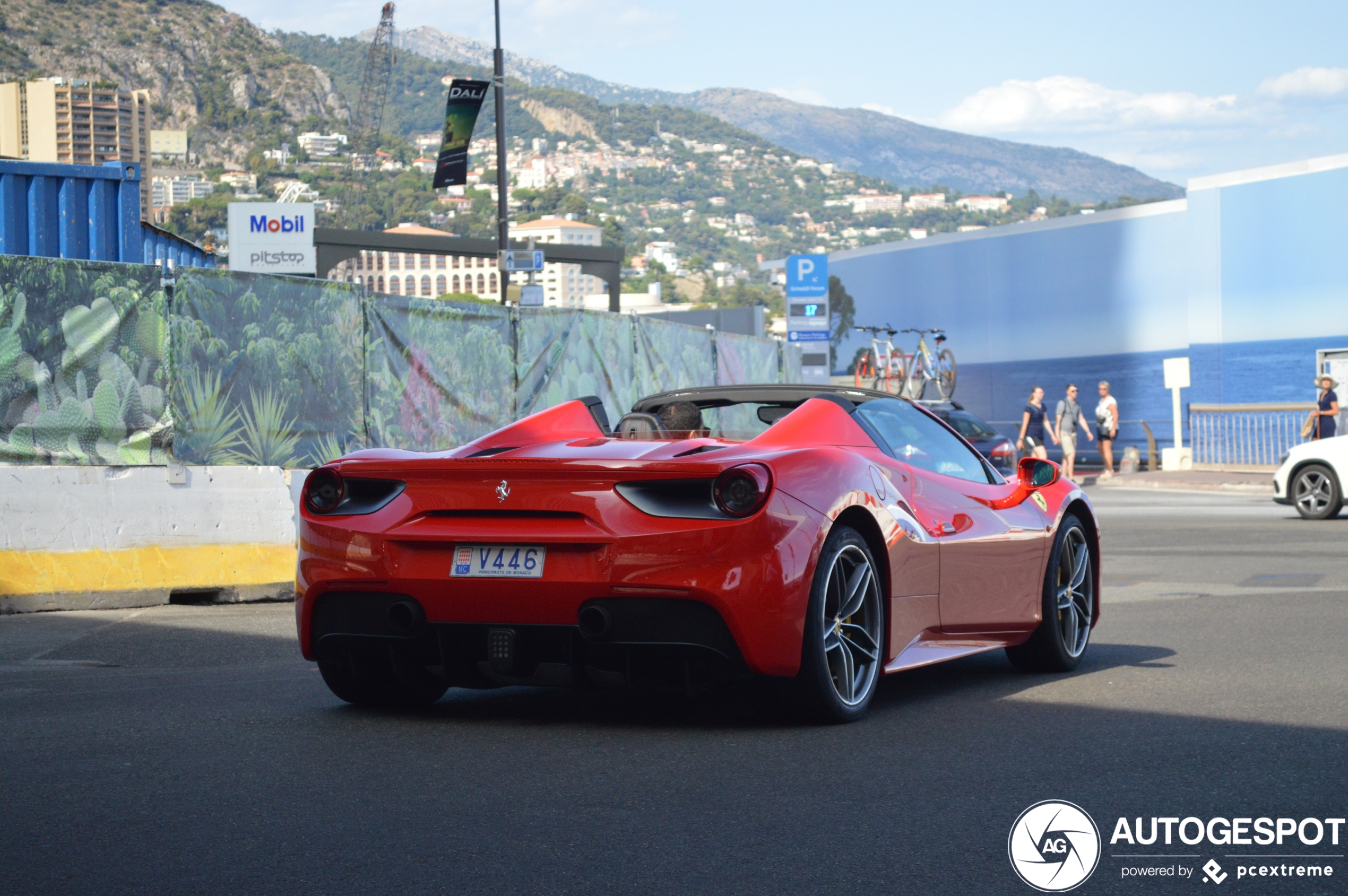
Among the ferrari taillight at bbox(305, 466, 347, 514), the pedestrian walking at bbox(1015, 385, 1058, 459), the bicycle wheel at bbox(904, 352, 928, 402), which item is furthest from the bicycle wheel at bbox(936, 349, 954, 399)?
the ferrari taillight at bbox(305, 466, 347, 514)

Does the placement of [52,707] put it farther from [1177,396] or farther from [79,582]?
[1177,396]

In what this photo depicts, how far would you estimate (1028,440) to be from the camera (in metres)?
27.5

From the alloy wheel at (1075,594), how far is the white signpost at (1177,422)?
24725 millimetres

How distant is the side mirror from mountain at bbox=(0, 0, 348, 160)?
167 m

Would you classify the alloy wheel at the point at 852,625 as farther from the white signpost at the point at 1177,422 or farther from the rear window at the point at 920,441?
the white signpost at the point at 1177,422

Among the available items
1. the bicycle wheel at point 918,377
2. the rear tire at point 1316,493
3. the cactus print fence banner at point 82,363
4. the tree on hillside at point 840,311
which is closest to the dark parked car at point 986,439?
the rear tire at point 1316,493

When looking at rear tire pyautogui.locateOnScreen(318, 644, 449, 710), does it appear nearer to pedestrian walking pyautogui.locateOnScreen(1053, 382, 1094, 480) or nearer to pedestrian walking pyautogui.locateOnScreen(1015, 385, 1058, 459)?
pedestrian walking pyautogui.locateOnScreen(1015, 385, 1058, 459)

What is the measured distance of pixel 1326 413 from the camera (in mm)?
22484

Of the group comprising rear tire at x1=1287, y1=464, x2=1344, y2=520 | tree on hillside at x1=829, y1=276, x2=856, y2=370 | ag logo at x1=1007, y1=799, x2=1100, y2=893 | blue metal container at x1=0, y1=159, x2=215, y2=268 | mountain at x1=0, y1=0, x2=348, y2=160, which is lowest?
rear tire at x1=1287, y1=464, x2=1344, y2=520

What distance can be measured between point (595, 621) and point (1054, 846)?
5.61ft

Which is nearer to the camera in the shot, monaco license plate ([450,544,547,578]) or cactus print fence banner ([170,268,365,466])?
monaco license plate ([450,544,547,578])

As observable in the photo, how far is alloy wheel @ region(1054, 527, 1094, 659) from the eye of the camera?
698 cm

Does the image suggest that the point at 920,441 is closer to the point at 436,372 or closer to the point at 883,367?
the point at 436,372

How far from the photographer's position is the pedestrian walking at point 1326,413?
22.4 m
